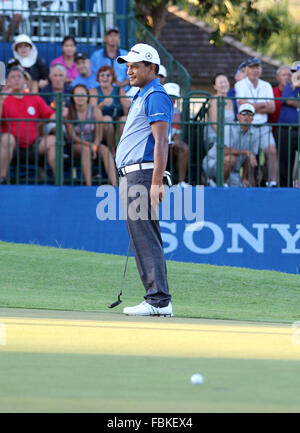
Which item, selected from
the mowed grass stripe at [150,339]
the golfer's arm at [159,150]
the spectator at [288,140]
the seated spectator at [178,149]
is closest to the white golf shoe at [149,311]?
the mowed grass stripe at [150,339]

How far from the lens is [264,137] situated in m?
14.0

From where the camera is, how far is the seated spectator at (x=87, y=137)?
13.8 meters

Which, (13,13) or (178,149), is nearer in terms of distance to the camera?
(178,149)

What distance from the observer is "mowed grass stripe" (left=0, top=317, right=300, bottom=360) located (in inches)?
234

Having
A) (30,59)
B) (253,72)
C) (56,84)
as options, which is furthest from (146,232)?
(30,59)

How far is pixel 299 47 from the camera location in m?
59.0

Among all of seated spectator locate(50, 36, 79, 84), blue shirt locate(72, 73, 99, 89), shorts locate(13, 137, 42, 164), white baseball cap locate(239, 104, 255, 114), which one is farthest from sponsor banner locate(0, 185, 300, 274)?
seated spectator locate(50, 36, 79, 84)

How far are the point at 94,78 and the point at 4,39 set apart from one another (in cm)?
210

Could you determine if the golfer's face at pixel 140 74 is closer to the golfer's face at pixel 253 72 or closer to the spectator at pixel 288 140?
the spectator at pixel 288 140

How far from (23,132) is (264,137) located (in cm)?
313

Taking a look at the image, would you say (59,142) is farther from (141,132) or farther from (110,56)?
(141,132)

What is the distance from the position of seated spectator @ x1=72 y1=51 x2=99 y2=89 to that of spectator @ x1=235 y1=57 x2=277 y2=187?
2097 millimetres
